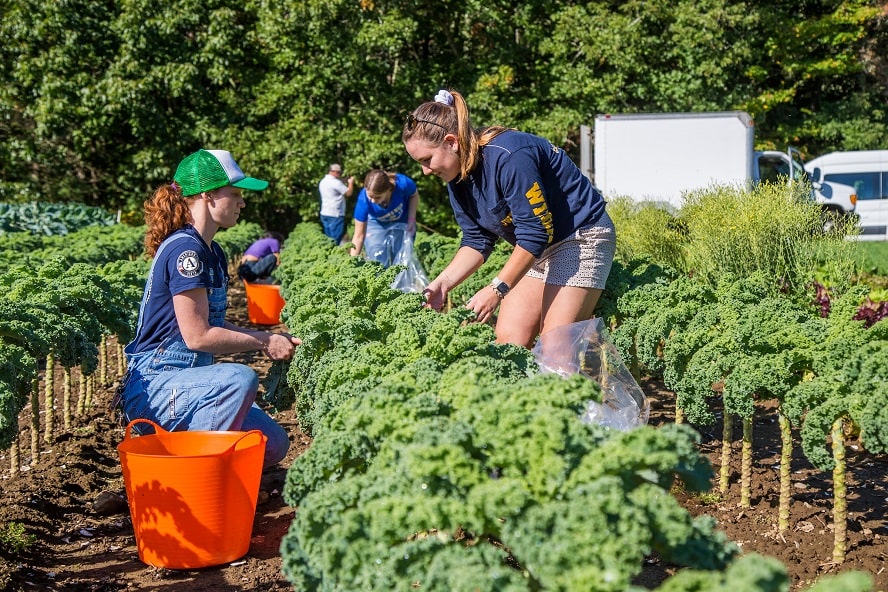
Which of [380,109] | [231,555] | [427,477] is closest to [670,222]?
[231,555]

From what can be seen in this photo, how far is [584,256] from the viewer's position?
16.1ft

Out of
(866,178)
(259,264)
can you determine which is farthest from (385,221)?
(866,178)

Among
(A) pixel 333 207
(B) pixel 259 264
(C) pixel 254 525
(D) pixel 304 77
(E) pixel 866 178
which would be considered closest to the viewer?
(C) pixel 254 525

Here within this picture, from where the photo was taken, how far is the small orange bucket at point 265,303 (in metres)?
11.1

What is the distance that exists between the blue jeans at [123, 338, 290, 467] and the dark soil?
2.05 ft

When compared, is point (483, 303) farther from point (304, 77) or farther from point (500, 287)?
point (304, 77)

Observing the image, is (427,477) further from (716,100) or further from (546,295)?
(716,100)

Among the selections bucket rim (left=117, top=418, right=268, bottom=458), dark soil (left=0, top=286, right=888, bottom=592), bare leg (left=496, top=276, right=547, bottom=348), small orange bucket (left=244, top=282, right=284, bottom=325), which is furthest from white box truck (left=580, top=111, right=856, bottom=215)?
bucket rim (left=117, top=418, right=268, bottom=458)

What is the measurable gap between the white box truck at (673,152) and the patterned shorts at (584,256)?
38.7 feet

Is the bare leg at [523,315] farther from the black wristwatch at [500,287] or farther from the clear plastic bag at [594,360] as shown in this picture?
the black wristwatch at [500,287]

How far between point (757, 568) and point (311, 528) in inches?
47.6

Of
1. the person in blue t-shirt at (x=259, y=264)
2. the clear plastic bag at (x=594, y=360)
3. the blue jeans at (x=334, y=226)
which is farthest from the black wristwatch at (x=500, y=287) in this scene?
the blue jeans at (x=334, y=226)

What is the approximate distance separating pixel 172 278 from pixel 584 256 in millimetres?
2032

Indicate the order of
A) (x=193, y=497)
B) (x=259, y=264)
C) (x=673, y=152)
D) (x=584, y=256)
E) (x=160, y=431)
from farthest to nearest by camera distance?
(x=673, y=152)
(x=259, y=264)
(x=584, y=256)
(x=160, y=431)
(x=193, y=497)
